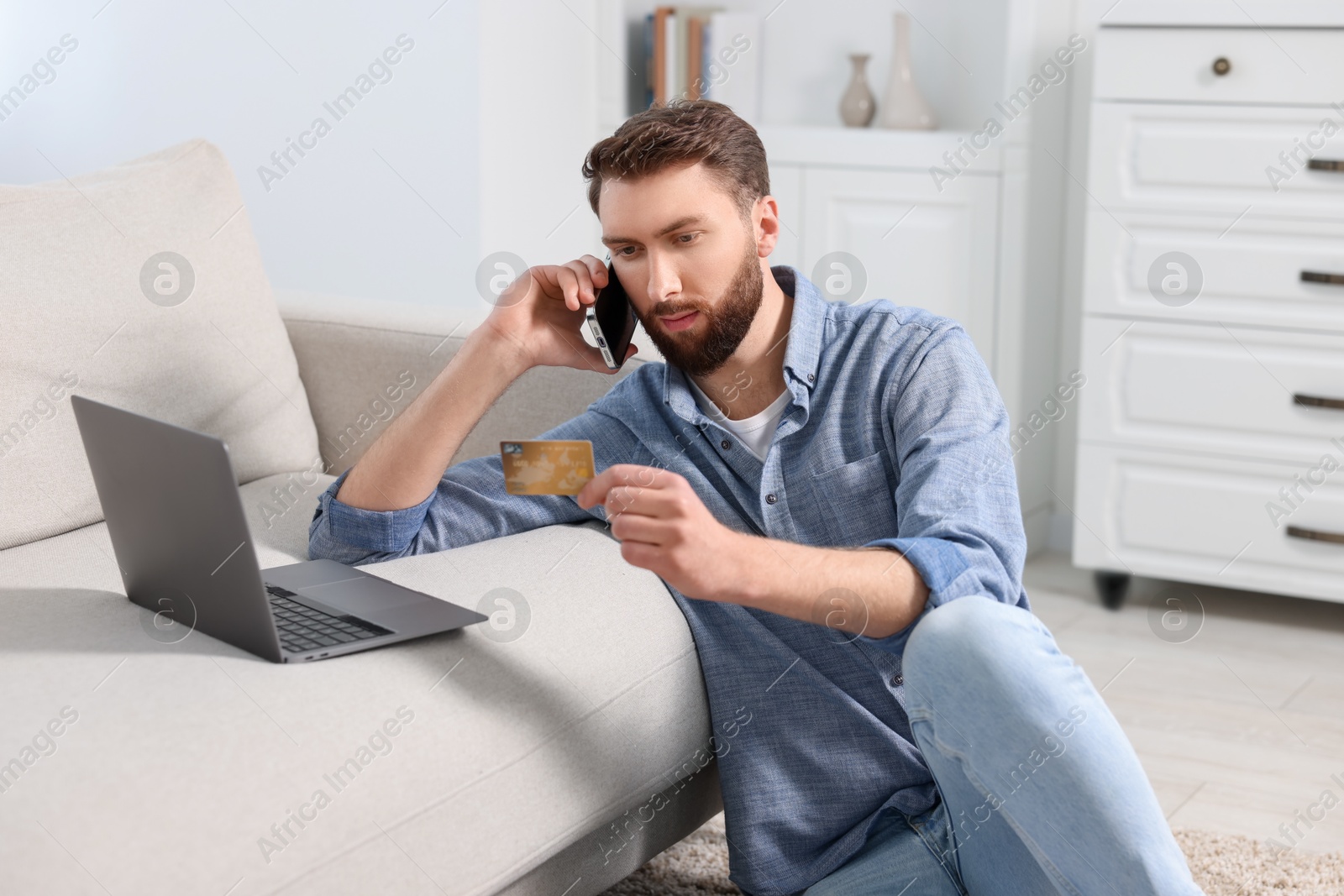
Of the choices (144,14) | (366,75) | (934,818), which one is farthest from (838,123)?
(934,818)

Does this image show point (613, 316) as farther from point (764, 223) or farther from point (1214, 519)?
point (1214, 519)

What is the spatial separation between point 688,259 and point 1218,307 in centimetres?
152

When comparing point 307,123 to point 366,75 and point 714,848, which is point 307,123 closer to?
point 366,75

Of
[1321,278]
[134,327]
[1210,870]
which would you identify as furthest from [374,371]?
[1321,278]

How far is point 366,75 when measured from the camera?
2.79 m

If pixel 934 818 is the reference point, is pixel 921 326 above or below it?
above

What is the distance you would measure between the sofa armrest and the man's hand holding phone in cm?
19

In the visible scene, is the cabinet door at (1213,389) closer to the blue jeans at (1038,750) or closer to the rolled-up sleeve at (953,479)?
the rolled-up sleeve at (953,479)

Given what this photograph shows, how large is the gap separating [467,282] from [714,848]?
60.1 inches

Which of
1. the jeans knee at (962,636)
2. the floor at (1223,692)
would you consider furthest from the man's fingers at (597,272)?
the floor at (1223,692)

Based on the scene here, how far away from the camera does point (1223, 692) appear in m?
2.30

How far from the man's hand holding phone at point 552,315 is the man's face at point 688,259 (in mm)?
75

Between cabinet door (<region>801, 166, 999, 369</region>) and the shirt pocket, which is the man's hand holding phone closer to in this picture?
the shirt pocket

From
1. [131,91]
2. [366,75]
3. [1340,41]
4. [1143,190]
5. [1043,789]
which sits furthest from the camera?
[131,91]
